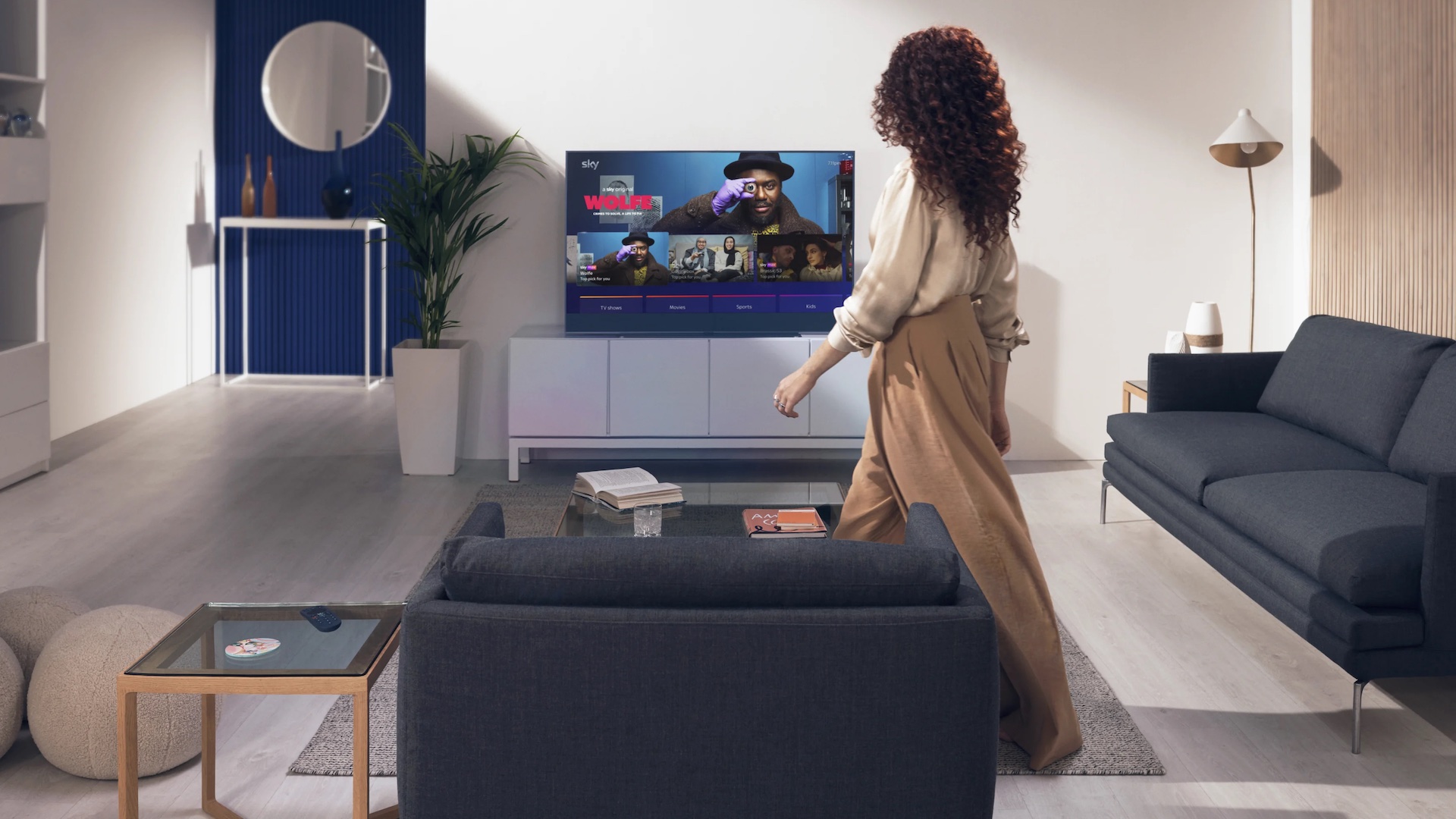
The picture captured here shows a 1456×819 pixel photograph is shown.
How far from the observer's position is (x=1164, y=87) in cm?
583

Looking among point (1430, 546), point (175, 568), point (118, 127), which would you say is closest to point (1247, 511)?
point (1430, 546)

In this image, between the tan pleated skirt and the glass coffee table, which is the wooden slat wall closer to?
the glass coffee table

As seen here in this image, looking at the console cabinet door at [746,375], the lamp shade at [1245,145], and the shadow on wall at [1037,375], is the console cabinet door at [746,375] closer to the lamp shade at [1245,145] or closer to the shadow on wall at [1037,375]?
the shadow on wall at [1037,375]

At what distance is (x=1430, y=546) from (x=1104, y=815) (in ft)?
2.94

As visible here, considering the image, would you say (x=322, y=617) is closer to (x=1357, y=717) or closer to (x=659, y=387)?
(x=1357, y=717)

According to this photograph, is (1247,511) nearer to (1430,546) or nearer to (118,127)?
(1430,546)

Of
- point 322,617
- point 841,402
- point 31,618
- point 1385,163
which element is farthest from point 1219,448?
point 31,618

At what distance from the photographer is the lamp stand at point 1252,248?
5770 millimetres

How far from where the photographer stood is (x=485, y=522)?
7.25 ft

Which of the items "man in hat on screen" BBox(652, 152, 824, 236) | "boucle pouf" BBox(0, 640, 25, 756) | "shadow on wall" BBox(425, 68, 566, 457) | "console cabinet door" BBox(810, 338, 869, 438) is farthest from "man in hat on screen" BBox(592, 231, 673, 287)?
"boucle pouf" BBox(0, 640, 25, 756)

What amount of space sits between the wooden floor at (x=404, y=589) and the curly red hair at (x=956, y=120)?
47.5 inches

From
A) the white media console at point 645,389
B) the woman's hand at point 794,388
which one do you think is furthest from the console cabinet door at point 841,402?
the woman's hand at point 794,388

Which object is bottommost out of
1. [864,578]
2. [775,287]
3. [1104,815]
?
[1104,815]

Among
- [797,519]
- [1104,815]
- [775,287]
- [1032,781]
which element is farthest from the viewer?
[775,287]
